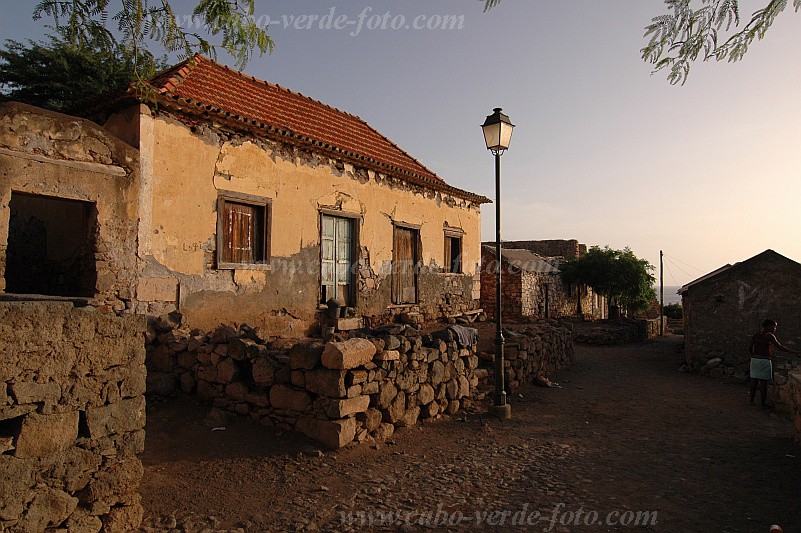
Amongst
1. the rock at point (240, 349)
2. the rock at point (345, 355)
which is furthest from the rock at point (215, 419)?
the rock at point (345, 355)

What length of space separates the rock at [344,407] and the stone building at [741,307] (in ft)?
30.6

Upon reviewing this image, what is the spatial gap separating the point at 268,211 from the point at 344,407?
4.35 meters

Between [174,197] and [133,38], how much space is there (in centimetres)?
322

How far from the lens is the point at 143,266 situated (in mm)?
6777

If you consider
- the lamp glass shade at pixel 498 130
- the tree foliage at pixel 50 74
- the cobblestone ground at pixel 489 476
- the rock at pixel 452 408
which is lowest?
the cobblestone ground at pixel 489 476

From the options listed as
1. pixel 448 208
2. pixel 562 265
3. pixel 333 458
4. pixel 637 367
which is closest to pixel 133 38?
pixel 333 458

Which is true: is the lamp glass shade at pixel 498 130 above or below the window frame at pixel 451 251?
above

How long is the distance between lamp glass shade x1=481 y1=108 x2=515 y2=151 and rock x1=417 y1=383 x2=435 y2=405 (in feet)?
11.8

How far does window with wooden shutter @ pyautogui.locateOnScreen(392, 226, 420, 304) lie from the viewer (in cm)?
1143

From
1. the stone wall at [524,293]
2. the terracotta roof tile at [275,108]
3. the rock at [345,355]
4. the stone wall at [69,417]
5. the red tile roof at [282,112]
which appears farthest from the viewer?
the stone wall at [524,293]

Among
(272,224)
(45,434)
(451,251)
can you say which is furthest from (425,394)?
(451,251)

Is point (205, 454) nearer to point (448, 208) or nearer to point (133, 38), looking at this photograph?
point (133, 38)

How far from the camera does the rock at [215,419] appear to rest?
18.3ft

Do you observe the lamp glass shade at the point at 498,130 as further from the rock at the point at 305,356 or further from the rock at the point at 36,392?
the rock at the point at 36,392
